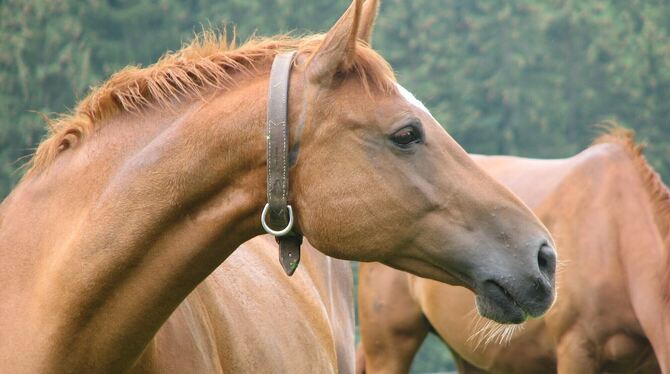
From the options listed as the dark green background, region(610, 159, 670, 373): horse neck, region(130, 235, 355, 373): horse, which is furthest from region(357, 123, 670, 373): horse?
the dark green background

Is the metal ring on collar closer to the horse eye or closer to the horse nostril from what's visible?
the horse eye

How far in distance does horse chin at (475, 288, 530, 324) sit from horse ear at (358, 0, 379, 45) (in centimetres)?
78

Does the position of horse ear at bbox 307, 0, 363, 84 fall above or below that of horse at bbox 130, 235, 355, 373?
above

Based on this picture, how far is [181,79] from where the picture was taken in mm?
2617

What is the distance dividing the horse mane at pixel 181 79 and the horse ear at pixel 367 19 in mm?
73

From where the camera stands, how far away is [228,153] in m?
2.50

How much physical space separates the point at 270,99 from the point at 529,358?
165 inches

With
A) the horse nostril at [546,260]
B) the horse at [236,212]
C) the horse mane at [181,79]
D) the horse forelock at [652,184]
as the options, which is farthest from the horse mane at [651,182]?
the horse mane at [181,79]

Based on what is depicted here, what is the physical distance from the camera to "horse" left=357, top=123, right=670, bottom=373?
18.3 feet

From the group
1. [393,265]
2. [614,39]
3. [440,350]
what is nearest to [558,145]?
[614,39]

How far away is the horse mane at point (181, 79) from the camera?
2576 millimetres

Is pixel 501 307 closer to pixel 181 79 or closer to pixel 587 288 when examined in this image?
pixel 181 79

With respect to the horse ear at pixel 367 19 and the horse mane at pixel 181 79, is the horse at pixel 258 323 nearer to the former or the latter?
the horse mane at pixel 181 79

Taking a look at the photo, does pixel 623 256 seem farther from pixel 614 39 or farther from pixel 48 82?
pixel 614 39
